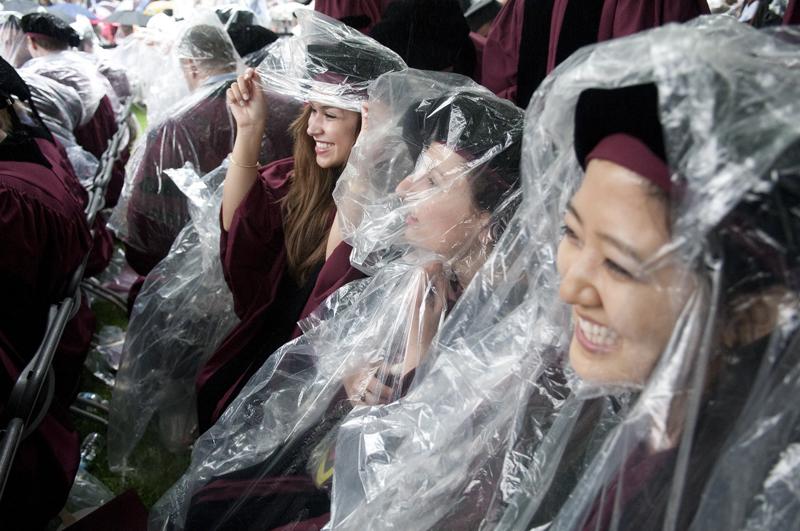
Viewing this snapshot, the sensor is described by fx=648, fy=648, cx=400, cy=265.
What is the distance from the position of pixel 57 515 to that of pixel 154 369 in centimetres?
53

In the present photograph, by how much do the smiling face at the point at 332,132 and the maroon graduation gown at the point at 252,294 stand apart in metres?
0.28

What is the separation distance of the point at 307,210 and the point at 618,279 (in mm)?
1367

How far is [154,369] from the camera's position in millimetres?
2295

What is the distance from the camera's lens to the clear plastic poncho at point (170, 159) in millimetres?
2750

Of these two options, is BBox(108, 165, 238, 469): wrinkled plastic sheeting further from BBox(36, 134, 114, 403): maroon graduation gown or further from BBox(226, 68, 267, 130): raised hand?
BBox(226, 68, 267, 130): raised hand

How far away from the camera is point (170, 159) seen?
9.15 feet

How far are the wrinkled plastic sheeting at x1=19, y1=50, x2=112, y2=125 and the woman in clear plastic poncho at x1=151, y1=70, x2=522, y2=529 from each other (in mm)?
3171

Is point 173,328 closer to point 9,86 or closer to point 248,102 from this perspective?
point 248,102

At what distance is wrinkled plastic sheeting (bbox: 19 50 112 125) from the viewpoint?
3.94m

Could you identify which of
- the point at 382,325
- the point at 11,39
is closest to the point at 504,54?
the point at 382,325

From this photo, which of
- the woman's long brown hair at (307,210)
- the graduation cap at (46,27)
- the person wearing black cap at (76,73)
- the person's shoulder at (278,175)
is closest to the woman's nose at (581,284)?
the woman's long brown hair at (307,210)

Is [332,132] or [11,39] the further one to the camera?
[11,39]

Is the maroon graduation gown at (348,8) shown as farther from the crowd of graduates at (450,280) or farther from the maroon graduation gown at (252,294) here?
the maroon graduation gown at (252,294)

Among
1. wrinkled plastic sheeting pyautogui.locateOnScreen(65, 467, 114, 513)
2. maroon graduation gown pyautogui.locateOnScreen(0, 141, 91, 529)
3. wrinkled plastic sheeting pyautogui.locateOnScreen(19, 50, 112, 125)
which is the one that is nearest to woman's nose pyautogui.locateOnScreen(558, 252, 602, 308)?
maroon graduation gown pyautogui.locateOnScreen(0, 141, 91, 529)
